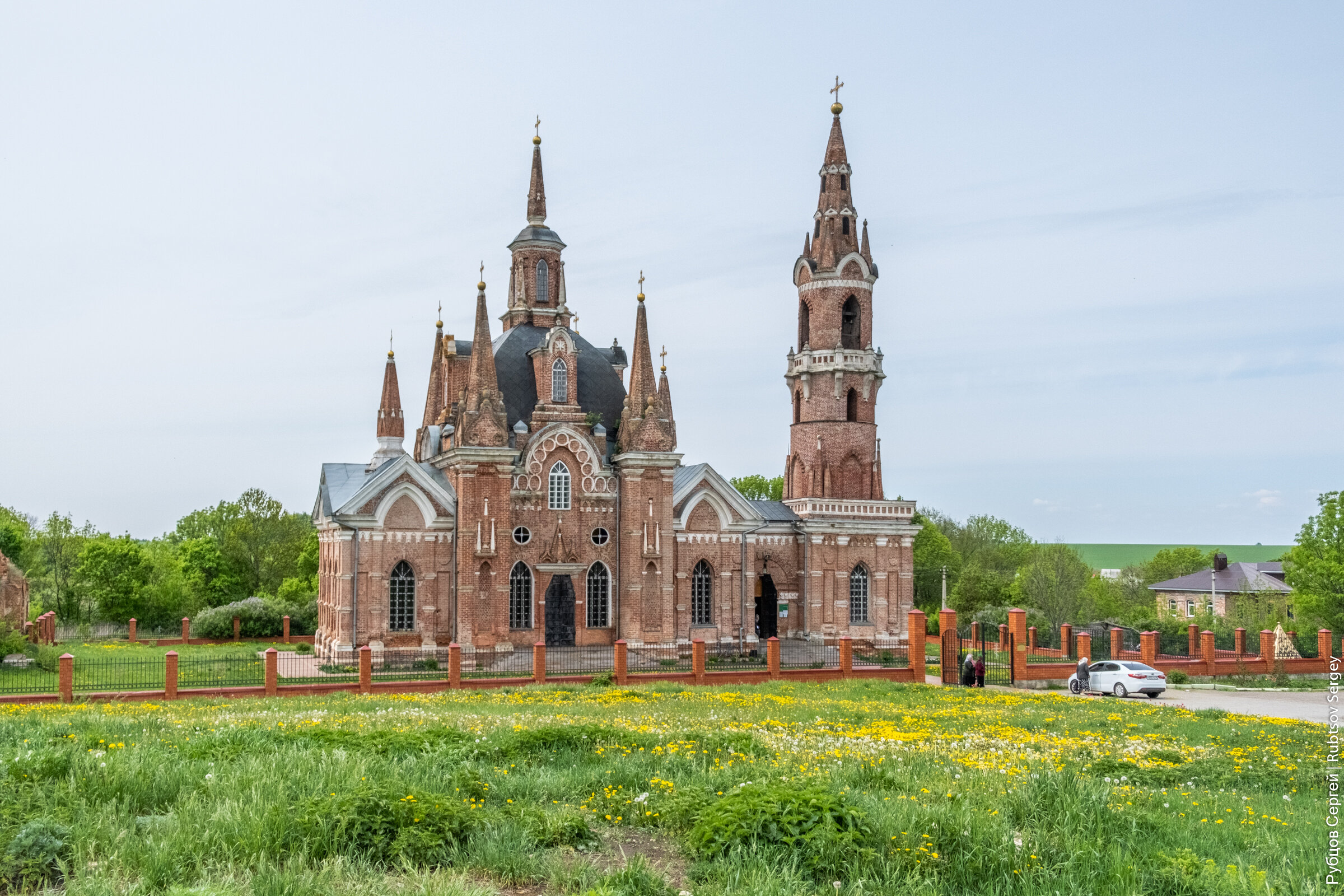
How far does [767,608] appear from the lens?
43.0 metres

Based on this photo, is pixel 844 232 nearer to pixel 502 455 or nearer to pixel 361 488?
pixel 502 455

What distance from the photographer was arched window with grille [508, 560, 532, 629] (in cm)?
3756

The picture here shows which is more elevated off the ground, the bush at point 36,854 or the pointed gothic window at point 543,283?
the pointed gothic window at point 543,283

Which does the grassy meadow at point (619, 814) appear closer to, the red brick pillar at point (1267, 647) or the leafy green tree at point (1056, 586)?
the red brick pillar at point (1267, 647)

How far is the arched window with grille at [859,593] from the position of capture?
4234 centimetres

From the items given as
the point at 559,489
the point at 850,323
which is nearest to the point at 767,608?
the point at 559,489

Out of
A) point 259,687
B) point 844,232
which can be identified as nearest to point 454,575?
point 259,687

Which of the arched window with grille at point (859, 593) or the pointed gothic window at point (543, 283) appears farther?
the pointed gothic window at point (543, 283)

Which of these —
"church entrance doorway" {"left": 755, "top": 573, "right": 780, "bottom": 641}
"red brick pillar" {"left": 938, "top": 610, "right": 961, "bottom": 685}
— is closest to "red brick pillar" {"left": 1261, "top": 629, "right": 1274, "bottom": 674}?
"red brick pillar" {"left": 938, "top": 610, "right": 961, "bottom": 685}

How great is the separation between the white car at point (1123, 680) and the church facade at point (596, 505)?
11985 mm

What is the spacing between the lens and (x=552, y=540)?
37.9m

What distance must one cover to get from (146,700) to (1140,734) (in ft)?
66.7

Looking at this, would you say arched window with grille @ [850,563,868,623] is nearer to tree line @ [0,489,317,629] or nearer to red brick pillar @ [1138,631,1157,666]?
red brick pillar @ [1138,631,1157,666]

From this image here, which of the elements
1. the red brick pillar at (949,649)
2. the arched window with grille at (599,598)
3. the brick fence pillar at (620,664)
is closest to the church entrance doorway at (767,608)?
the arched window with grille at (599,598)
